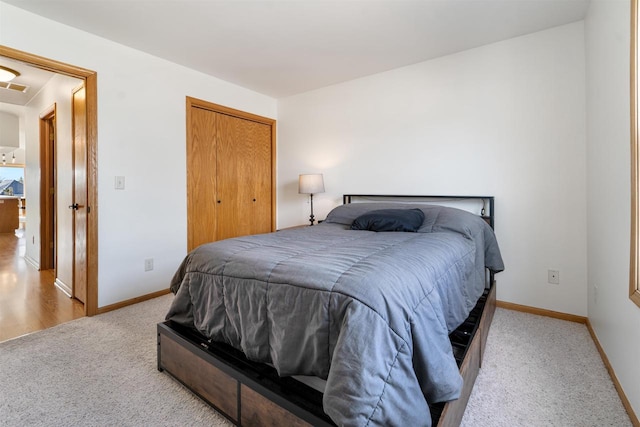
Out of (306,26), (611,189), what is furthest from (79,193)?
(611,189)

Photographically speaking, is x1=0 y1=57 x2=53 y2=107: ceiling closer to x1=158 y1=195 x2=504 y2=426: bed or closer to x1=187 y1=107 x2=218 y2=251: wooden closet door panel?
x1=187 y1=107 x2=218 y2=251: wooden closet door panel

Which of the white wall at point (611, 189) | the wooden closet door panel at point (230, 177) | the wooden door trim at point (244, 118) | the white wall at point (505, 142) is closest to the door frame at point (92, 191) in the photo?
the wooden door trim at point (244, 118)

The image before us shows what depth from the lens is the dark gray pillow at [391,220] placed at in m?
2.35

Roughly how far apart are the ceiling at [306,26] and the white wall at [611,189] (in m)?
0.57

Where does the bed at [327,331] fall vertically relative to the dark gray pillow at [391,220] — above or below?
below

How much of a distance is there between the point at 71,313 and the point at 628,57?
402 centimetres

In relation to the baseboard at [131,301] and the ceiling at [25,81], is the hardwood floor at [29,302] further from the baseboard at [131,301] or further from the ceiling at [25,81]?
the ceiling at [25,81]

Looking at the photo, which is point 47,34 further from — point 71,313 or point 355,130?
point 355,130

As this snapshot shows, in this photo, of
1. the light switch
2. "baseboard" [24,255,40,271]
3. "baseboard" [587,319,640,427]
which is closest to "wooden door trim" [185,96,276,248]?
the light switch

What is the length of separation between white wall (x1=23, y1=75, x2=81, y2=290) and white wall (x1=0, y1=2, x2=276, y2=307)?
49 centimetres

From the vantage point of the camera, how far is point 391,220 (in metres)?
2.39

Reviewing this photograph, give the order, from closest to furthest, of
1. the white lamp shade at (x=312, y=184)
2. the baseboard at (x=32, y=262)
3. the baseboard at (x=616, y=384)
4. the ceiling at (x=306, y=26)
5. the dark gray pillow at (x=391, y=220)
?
the baseboard at (x=616, y=384)
the ceiling at (x=306, y=26)
the dark gray pillow at (x=391, y=220)
the white lamp shade at (x=312, y=184)
the baseboard at (x=32, y=262)

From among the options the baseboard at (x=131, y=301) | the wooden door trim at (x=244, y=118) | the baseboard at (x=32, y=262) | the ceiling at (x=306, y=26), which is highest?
the ceiling at (x=306, y=26)

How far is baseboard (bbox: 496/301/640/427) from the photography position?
138 cm
